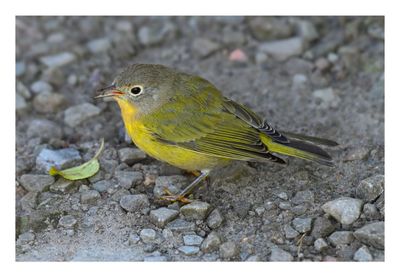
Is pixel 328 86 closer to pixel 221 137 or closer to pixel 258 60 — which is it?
pixel 258 60

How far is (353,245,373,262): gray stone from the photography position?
14.8 ft

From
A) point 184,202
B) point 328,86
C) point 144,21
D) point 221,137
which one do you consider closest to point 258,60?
point 328,86

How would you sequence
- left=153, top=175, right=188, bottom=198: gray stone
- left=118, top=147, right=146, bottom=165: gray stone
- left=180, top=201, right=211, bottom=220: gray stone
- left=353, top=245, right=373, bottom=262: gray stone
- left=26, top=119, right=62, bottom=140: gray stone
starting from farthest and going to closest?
1. left=26, top=119, right=62, bottom=140: gray stone
2. left=118, top=147, right=146, bottom=165: gray stone
3. left=153, top=175, right=188, bottom=198: gray stone
4. left=180, top=201, right=211, bottom=220: gray stone
5. left=353, top=245, right=373, bottom=262: gray stone

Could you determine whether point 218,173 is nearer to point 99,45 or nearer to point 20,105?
point 20,105

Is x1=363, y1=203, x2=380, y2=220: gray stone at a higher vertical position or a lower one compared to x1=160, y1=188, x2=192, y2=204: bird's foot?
lower

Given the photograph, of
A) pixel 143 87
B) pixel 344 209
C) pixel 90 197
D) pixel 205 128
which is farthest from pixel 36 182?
pixel 344 209

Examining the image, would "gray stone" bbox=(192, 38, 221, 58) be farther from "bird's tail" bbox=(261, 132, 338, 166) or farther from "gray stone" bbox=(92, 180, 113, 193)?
"gray stone" bbox=(92, 180, 113, 193)

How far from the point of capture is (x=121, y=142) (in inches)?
240

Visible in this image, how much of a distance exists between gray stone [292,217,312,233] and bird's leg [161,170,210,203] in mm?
940

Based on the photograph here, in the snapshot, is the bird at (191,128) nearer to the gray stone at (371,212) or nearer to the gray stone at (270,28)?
the gray stone at (371,212)

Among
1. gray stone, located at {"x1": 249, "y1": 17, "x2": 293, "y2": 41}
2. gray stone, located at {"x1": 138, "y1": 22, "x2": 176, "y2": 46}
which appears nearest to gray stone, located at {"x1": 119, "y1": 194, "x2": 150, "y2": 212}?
gray stone, located at {"x1": 138, "y1": 22, "x2": 176, "y2": 46}

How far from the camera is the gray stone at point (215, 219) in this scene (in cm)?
495

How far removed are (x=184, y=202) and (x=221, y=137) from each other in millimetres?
650

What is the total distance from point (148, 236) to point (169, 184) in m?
0.74
